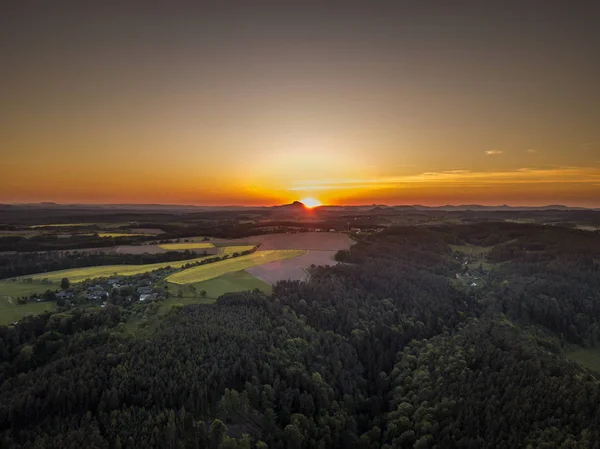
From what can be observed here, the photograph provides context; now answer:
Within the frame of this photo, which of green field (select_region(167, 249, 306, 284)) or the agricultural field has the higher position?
A: the agricultural field

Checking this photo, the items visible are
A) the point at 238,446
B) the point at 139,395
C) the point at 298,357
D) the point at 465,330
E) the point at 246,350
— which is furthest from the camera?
the point at 465,330

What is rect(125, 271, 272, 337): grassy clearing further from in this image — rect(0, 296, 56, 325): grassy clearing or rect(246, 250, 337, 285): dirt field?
rect(0, 296, 56, 325): grassy clearing

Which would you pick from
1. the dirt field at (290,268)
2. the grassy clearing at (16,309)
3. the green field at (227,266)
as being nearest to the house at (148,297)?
the green field at (227,266)

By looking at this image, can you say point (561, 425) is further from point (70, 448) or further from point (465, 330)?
point (70, 448)

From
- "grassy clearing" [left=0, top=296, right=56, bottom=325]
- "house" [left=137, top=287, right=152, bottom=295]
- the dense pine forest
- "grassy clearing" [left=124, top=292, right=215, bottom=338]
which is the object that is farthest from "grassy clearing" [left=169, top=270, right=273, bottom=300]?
"grassy clearing" [left=0, top=296, right=56, bottom=325]

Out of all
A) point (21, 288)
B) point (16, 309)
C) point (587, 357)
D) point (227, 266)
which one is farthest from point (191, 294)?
point (587, 357)

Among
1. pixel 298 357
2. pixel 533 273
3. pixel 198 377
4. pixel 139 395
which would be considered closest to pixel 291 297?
pixel 298 357
